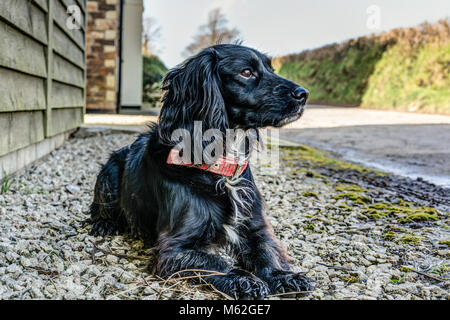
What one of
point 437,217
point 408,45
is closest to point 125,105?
point 408,45

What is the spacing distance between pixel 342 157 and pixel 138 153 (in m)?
4.49

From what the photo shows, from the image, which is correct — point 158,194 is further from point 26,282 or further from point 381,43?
point 381,43

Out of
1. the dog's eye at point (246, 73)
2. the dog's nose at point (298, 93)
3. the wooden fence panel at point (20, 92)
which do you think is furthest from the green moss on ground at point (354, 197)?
the wooden fence panel at point (20, 92)

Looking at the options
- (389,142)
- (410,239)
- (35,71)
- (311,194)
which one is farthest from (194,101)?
(389,142)

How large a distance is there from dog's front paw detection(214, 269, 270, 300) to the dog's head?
2.73 ft

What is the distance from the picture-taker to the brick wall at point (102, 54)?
1082 centimetres

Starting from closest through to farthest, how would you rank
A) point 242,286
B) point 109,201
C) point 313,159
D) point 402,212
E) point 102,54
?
1. point 242,286
2. point 109,201
3. point 402,212
4. point 313,159
5. point 102,54

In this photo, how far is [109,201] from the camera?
302 cm

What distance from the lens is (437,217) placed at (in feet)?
10.5

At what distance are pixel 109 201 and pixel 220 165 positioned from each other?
110 centimetres

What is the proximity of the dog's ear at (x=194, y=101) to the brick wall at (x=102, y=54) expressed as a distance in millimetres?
9284

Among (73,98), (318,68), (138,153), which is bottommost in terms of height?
(138,153)

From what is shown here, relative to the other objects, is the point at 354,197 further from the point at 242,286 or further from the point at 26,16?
the point at 26,16

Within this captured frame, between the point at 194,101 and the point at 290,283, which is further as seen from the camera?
the point at 194,101
